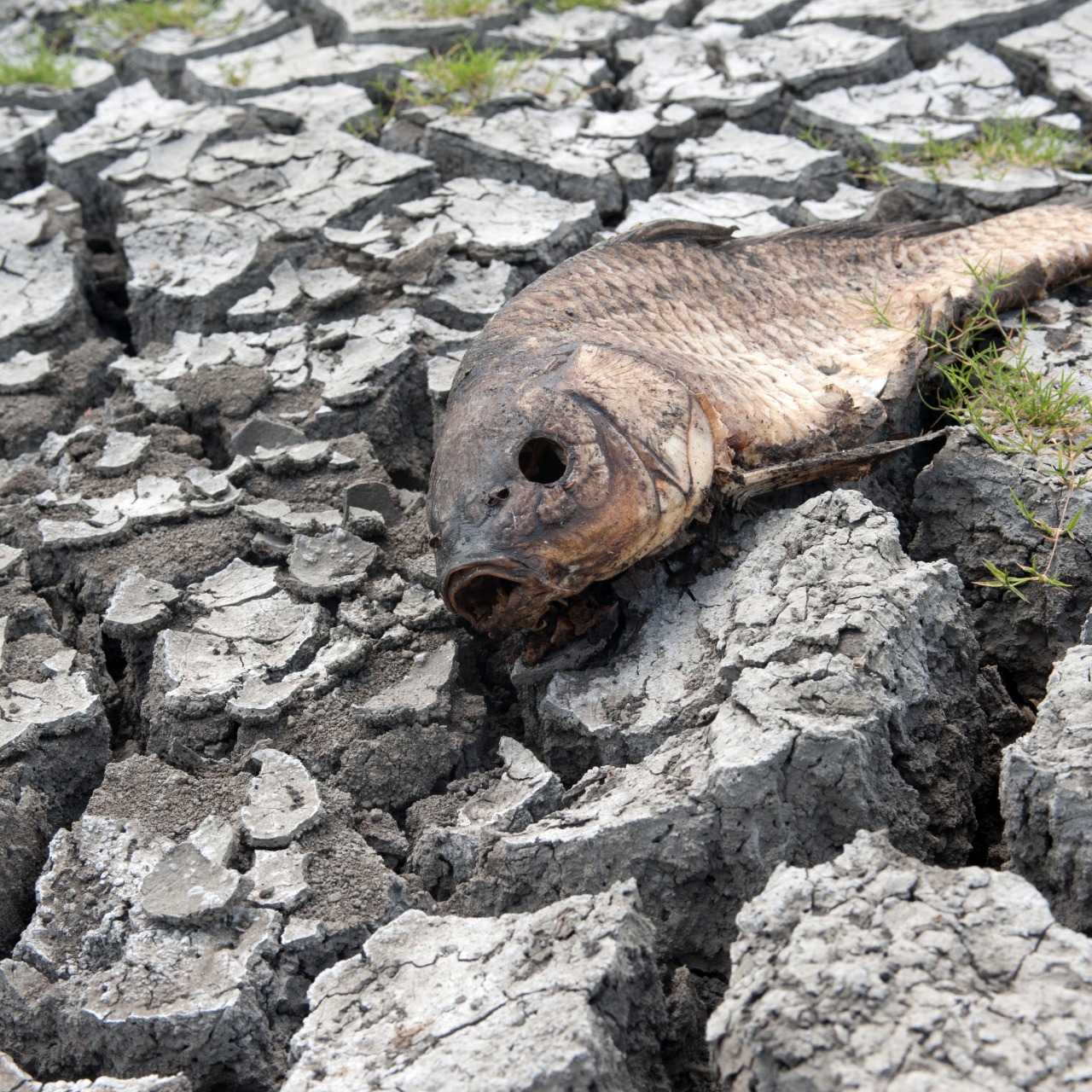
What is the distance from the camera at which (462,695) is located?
8.97ft

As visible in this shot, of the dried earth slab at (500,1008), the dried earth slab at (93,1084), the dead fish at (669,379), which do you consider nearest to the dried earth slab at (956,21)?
the dead fish at (669,379)

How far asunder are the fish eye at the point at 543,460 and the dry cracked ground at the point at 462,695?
0.34 m

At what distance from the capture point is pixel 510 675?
276 cm

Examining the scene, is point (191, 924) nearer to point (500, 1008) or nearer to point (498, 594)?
point (500, 1008)

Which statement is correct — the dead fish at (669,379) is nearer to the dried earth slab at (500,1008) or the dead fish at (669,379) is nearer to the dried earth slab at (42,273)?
the dried earth slab at (500,1008)

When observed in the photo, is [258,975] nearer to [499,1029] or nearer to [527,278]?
[499,1029]

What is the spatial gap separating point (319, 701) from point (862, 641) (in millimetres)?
1212

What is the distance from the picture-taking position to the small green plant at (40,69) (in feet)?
17.1

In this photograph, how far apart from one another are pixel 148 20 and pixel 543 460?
427 cm

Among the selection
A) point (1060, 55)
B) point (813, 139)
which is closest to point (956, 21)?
point (1060, 55)

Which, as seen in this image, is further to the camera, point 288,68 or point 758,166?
point 288,68

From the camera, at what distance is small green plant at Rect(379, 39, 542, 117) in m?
4.74

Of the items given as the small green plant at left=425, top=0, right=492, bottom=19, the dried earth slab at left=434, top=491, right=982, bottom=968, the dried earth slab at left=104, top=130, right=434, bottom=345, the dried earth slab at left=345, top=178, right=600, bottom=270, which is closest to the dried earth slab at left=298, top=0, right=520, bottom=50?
the small green plant at left=425, top=0, right=492, bottom=19

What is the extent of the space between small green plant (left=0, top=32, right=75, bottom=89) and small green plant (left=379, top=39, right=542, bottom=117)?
156 centimetres
